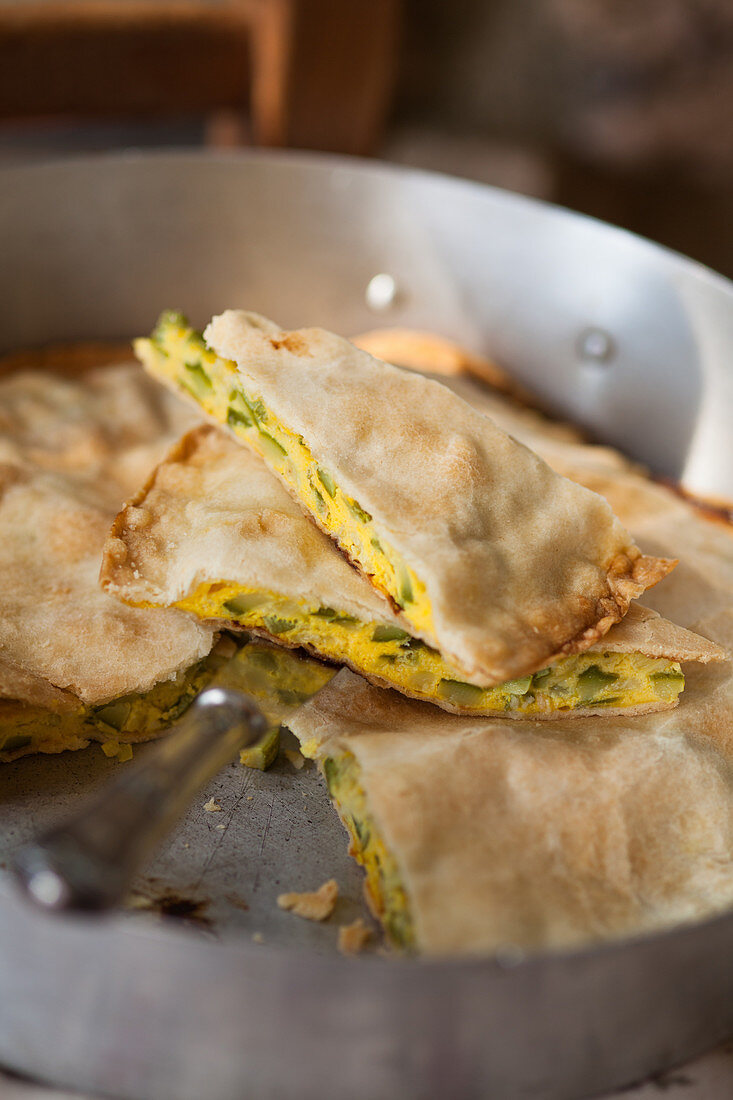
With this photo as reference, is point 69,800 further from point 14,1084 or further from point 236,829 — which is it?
point 14,1084

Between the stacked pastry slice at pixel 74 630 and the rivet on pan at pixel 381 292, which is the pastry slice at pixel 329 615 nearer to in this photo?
the stacked pastry slice at pixel 74 630

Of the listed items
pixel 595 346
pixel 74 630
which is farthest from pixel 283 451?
pixel 595 346

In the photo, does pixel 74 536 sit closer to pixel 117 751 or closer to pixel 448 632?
pixel 117 751

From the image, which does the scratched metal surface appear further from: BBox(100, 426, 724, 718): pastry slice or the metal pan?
BBox(100, 426, 724, 718): pastry slice

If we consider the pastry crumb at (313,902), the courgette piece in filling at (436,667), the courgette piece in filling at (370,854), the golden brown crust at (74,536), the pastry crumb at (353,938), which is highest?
the courgette piece in filling at (436,667)

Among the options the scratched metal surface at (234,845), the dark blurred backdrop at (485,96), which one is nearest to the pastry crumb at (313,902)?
the scratched metal surface at (234,845)

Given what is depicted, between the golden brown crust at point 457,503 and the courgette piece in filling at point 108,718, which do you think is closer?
the golden brown crust at point 457,503

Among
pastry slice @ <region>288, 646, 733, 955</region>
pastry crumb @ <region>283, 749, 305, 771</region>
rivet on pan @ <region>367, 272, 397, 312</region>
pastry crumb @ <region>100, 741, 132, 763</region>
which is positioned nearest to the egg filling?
pastry slice @ <region>288, 646, 733, 955</region>
